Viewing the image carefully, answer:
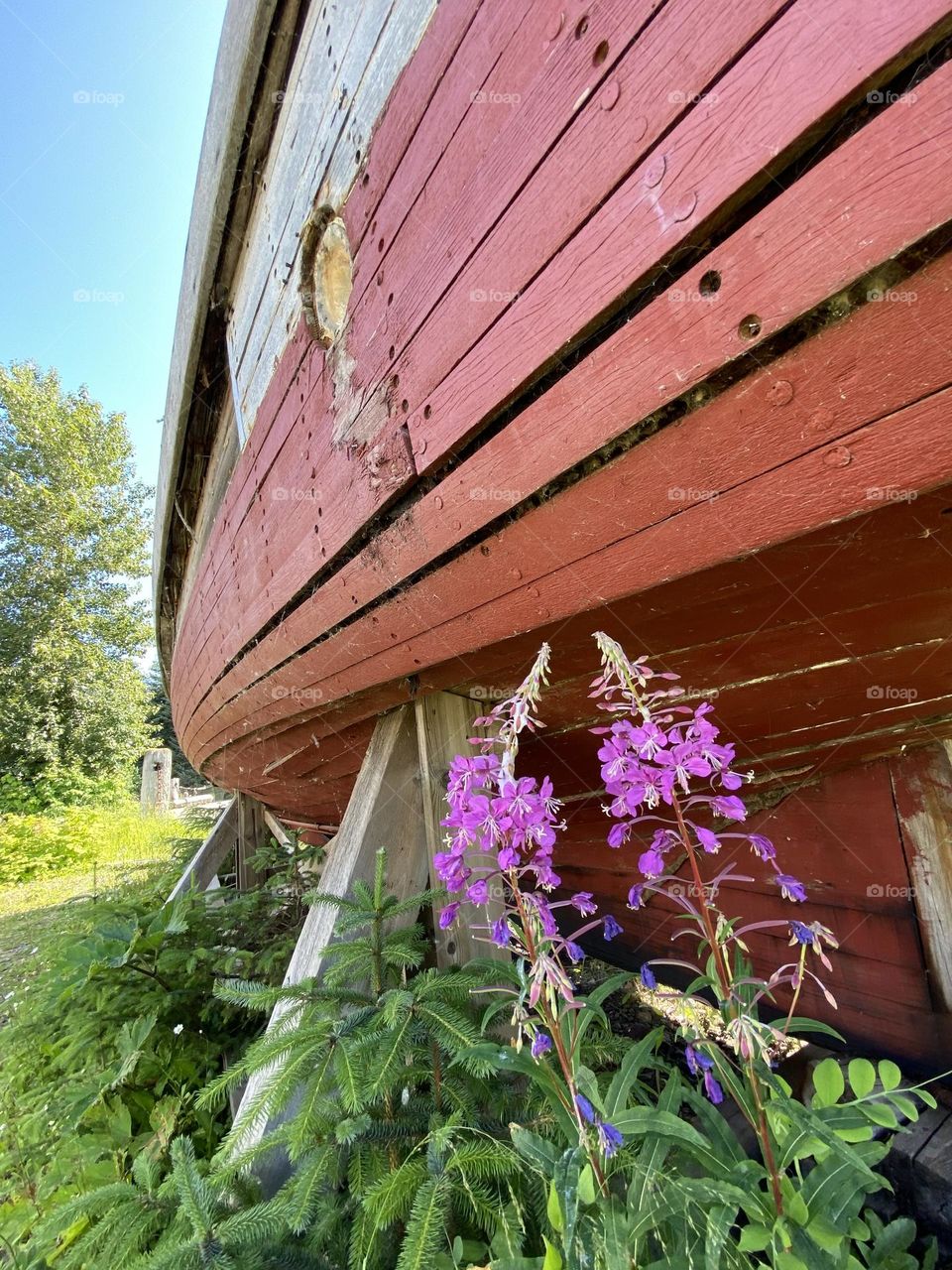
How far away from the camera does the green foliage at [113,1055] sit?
1.93 m

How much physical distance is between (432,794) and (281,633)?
85 cm

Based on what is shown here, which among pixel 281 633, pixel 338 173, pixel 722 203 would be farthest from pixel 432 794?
pixel 338 173

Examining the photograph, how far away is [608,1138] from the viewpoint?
81cm

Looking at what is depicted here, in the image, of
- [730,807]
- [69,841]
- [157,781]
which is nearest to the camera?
[730,807]

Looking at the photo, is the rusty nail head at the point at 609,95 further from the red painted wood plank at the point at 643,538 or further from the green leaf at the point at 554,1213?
the green leaf at the point at 554,1213

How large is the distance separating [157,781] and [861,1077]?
63.8 ft

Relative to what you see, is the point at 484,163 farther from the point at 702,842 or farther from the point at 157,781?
the point at 157,781

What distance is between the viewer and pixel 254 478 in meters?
2.52

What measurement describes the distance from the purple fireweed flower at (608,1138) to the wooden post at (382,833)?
3.32 feet

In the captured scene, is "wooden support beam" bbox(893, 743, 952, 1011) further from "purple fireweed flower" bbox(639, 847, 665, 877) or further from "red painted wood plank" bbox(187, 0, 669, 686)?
"red painted wood plank" bbox(187, 0, 669, 686)

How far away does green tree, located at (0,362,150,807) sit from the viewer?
55.7 ft

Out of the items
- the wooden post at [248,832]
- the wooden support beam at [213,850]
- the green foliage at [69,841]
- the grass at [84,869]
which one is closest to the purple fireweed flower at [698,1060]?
the wooden support beam at [213,850]

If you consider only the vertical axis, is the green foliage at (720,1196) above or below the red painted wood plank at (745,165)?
below

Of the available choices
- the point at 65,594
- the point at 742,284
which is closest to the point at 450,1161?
the point at 742,284
